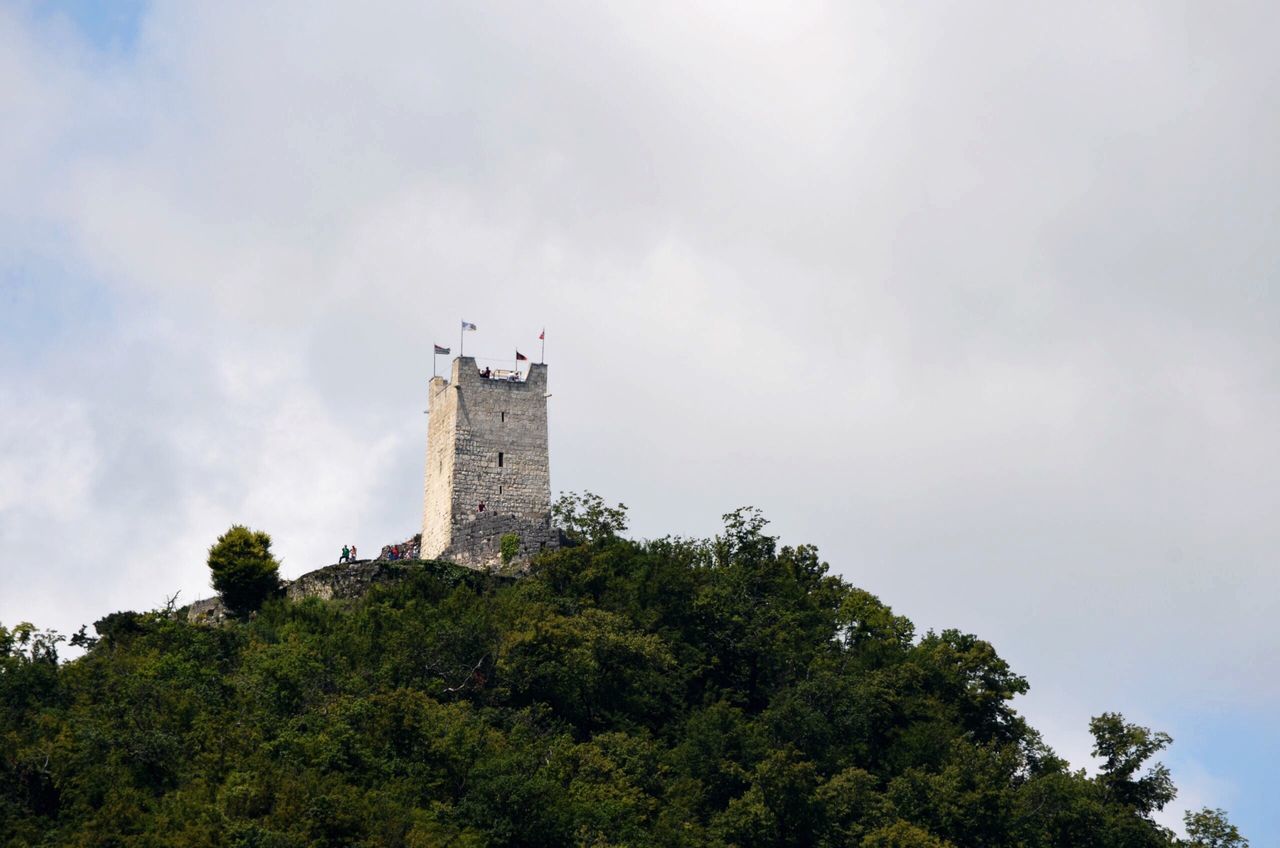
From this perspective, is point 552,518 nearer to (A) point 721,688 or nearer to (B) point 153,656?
(A) point 721,688

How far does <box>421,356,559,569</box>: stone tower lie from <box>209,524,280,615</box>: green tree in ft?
17.1

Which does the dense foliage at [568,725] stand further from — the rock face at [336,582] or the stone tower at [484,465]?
the stone tower at [484,465]

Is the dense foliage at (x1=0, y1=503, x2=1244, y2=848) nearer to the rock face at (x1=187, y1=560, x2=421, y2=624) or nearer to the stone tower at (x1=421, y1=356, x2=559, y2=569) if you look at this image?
the rock face at (x1=187, y1=560, x2=421, y2=624)

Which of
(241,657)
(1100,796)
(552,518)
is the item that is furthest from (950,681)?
(241,657)

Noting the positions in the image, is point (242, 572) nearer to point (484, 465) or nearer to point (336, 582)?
point (336, 582)

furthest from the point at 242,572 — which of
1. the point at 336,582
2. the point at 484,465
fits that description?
the point at 484,465

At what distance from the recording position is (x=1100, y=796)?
62.0 meters

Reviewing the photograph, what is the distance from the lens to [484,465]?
236 feet

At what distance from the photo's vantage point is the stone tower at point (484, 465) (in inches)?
2778

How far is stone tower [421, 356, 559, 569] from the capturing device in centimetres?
7056

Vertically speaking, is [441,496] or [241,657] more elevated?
[441,496]

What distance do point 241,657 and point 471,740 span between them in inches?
290

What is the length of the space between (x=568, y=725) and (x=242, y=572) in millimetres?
11302

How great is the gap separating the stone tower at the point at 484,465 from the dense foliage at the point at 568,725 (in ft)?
9.20
